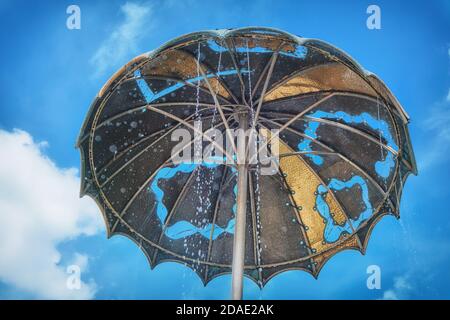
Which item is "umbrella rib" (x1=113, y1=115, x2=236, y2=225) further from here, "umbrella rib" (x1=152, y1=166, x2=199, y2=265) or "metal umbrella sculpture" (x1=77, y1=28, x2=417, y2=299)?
"umbrella rib" (x1=152, y1=166, x2=199, y2=265)

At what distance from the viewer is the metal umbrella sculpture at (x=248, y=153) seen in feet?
53.5

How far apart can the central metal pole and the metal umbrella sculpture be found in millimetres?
47

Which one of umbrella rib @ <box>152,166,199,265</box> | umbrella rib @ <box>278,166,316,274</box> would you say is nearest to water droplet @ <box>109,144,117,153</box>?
umbrella rib @ <box>152,166,199,265</box>

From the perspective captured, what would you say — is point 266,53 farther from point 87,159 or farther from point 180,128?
point 87,159

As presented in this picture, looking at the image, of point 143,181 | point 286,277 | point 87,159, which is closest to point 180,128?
point 143,181

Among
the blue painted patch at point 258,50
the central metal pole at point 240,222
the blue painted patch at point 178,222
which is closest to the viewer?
the central metal pole at point 240,222

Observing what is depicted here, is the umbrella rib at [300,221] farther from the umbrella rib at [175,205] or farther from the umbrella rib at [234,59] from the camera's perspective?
the umbrella rib at [234,59]

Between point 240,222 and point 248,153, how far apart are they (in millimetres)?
2543

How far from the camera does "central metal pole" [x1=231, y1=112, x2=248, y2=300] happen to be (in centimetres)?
1390

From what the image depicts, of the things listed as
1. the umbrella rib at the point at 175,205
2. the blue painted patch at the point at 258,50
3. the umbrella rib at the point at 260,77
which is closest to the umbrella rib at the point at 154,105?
the umbrella rib at the point at 260,77

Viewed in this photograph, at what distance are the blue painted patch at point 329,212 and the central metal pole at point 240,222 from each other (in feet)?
17.3

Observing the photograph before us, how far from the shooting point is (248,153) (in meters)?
16.4

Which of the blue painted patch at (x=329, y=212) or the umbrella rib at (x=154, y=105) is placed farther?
the blue painted patch at (x=329, y=212)
